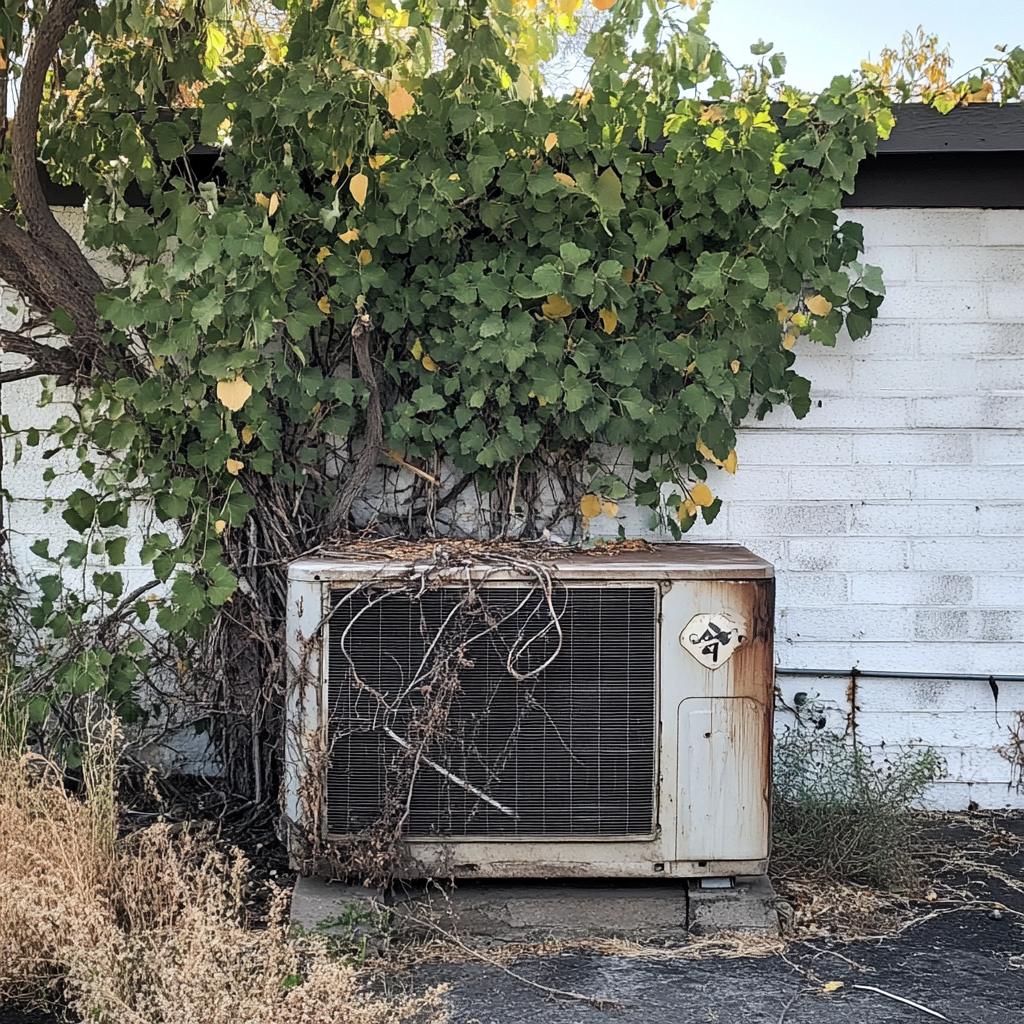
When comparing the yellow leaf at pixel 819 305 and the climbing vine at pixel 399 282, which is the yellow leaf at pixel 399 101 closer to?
the climbing vine at pixel 399 282

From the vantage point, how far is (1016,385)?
4.25 meters

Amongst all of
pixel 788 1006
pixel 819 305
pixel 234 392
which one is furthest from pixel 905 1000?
pixel 234 392

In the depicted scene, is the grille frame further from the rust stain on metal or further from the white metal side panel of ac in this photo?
the rust stain on metal

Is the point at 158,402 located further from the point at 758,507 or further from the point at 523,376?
the point at 758,507

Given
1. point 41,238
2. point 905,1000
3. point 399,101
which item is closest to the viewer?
point 905,1000

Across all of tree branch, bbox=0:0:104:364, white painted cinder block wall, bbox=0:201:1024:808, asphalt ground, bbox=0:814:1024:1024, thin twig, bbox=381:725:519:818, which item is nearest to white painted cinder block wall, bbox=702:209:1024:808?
white painted cinder block wall, bbox=0:201:1024:808

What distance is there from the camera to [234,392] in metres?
3.41

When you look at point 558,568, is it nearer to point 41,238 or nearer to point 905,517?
point 905,517

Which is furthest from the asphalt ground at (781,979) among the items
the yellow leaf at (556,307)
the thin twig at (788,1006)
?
the yellow leaf at (556,307)

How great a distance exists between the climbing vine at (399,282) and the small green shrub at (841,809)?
983mm

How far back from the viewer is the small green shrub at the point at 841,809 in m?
3.56

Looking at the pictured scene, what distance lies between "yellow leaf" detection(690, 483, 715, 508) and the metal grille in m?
0.96

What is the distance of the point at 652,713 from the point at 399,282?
175cm

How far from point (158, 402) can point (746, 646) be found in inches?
80.8
